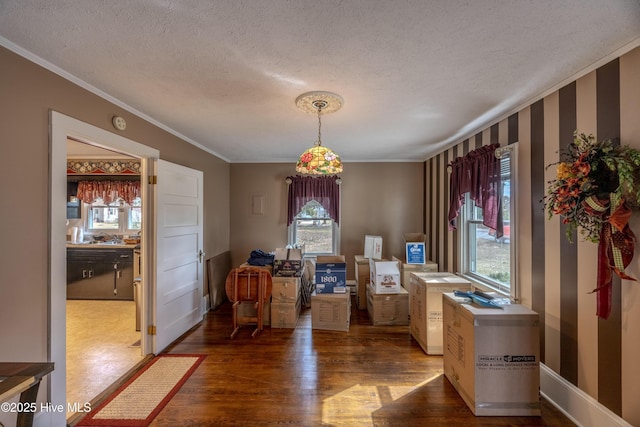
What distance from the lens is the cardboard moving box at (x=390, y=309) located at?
3.37m

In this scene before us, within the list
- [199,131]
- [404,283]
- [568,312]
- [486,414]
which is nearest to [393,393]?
[486,414]

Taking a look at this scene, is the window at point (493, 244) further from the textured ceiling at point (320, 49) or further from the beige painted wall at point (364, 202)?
the beige painted wall at point (364, 202)

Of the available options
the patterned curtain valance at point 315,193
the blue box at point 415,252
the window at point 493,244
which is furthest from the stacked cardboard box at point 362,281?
the window at point 493,244

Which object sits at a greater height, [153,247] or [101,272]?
[153,247]

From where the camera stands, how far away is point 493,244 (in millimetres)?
2883

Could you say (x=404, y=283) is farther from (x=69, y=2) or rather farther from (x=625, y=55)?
(x=69, y=2)

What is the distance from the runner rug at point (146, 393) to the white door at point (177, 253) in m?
0.30

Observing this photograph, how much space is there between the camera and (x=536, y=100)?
212 cm

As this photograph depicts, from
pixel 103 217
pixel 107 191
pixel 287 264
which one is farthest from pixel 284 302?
pixel 103 217

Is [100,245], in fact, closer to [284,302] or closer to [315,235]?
[284,302]

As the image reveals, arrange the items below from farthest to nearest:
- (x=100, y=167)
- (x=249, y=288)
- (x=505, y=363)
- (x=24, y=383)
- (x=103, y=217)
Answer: (x=103, y=217)
(x=100, y=167)
(x=249, y=288)
(x=505, y=363)
(x=24, y=383)

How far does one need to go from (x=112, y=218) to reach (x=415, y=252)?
5.77 metres

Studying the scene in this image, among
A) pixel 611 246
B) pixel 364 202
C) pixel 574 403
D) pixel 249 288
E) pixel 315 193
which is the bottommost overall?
pixel 574 403

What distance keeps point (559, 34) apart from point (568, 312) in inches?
72.2
